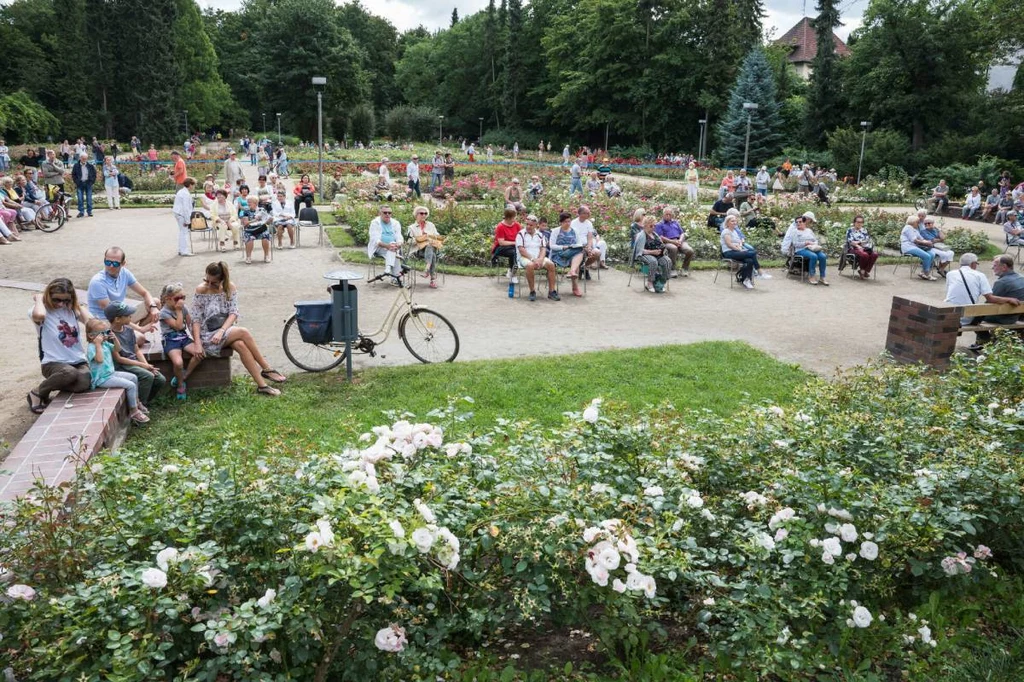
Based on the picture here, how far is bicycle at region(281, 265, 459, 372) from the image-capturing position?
887 centimetres

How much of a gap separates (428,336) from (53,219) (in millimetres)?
14362

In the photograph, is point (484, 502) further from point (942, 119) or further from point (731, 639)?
point (942, 119)

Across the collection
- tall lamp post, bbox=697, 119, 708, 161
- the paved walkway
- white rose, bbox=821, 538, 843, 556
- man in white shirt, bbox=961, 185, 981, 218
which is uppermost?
tall lamp post, bbox=697, 119, 708, 161

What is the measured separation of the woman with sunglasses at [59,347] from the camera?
699 cm

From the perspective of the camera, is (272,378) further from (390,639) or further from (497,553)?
(390,639)

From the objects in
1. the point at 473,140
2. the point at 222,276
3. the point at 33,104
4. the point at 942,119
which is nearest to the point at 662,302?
the point at 222,276

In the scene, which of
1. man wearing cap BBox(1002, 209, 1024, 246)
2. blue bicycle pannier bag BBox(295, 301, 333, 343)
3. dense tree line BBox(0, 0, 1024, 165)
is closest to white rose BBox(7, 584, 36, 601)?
blue bicycle pannier bag BBox(295, 301, 333, 343)

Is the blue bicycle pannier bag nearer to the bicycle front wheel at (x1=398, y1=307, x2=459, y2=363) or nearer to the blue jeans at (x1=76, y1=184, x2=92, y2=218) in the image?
the bicycle front wheel at (x1=398, y1=307, x2=459, y2=363)

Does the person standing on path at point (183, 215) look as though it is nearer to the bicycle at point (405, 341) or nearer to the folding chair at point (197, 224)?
the folding chair at point (197, 224)

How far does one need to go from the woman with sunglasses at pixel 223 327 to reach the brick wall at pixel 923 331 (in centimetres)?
679

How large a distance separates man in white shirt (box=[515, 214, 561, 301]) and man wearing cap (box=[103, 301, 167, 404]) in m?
6.30

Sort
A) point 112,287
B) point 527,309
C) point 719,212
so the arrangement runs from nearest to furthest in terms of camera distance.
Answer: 1. point 112,287
2. point 527,309
3. point 719,212

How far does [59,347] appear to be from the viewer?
7.05 meters

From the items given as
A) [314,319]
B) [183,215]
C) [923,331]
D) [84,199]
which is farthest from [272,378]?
[84,199]
